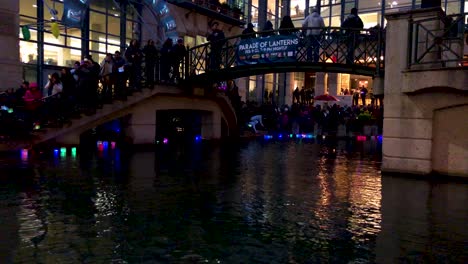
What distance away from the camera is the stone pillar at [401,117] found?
11.7 m

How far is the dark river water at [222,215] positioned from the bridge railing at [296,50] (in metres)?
5.11

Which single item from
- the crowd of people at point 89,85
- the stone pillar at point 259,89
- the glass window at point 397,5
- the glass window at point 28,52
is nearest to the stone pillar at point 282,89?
the stone pillar at point 259,89

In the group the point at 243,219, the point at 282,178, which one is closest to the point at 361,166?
the point at 282,178

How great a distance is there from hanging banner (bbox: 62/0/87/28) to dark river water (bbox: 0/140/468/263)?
853cm

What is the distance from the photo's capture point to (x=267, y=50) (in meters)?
18.4

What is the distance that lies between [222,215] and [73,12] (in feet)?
50.4

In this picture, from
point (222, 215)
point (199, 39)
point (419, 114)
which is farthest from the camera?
point (199, 39)

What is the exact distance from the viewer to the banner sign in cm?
1775

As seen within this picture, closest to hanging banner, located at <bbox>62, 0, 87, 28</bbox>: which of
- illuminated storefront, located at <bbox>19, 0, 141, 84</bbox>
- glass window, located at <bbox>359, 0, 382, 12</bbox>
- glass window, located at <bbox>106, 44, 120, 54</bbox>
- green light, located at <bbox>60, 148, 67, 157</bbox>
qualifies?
illuminated storefront, located at <bbox>19, 0, 141, 84</bbox>

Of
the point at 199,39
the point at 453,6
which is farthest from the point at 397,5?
the point at 199,39

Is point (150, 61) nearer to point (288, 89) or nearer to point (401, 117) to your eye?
point (401, 117)

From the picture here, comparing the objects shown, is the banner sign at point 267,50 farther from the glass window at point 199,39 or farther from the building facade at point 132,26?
the glass window at point 199,39

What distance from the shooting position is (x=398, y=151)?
1210cm

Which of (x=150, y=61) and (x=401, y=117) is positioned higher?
(x=150, y=61)
